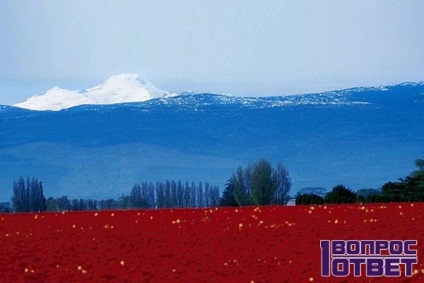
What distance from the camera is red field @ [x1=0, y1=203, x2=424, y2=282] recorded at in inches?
517

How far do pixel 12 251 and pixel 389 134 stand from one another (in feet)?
442

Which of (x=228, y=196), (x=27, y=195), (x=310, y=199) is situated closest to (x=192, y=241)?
(x=310, y=199)

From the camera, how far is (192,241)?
55.0 feet

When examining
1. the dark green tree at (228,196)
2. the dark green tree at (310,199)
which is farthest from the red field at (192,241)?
the dark green tree at (228,196)

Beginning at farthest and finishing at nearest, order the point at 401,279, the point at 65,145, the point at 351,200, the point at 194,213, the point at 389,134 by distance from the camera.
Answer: the point at 389,134
the point at 65,145
the point at 351,200
the point at 194,213
the point at 401,279

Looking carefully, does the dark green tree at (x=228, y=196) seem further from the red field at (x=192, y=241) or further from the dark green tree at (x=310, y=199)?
the red field at (x=192, y=241)

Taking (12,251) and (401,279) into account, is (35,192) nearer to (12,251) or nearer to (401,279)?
(12,251)

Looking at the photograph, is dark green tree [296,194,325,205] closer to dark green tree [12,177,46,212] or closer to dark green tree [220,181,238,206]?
dark green tree [220,181,238,206]

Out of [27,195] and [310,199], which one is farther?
[27,195]

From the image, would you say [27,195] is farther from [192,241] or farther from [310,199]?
[192,241]

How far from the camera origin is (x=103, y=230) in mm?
19328

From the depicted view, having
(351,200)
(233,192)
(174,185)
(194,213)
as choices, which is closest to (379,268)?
(194,213)

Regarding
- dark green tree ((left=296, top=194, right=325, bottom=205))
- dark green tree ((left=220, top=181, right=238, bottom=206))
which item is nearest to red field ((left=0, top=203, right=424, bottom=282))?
dark green tree ((left=296, top=194, right=325, bottom=205))

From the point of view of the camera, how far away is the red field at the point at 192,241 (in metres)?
13.1
